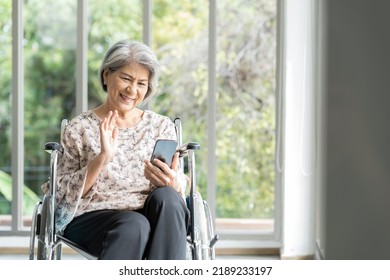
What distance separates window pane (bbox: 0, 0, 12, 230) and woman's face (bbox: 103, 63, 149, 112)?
4.35ft

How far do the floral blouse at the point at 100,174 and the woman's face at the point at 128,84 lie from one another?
85 mm

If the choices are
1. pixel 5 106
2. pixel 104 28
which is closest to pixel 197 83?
pixel 104 28

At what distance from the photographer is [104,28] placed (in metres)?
3.45

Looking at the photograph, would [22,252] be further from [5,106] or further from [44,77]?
[44,77]

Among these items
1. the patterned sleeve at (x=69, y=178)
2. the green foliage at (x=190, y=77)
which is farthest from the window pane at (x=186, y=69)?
the patterned sleeve at (x=69, y=178)

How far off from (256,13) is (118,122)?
136cm

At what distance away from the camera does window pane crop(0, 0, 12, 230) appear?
3.41m

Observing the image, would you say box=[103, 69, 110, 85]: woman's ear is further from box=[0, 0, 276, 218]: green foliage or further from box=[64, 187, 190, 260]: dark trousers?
box=[0, 0, 276, 218]: green foliage

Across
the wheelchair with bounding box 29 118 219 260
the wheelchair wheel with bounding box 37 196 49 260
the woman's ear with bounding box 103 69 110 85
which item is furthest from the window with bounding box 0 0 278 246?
the wheelchair wheel with bounding box 37 196 49 260

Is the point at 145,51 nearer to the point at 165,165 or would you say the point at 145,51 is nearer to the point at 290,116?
the point at 165,165

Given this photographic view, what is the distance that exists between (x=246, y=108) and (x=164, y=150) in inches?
54.7

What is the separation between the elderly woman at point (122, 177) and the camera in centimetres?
195

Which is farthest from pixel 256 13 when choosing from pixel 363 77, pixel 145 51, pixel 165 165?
pixel 363 77

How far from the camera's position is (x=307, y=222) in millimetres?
3131
